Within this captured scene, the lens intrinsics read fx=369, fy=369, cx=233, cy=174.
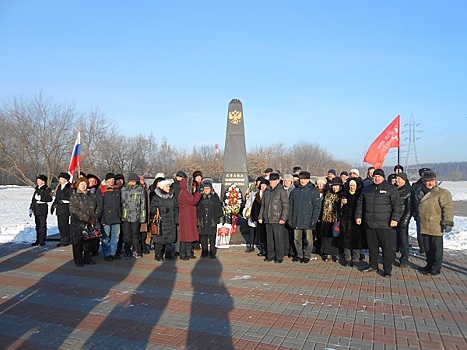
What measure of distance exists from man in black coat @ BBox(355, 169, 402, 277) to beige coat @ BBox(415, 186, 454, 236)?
60 cm

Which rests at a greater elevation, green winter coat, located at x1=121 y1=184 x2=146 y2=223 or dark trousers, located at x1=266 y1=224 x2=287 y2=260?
green winter coat, located at x1=121 y1=184 x2=146 y2=223

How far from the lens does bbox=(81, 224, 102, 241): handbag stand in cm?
723

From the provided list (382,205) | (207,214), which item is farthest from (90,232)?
(382,205)

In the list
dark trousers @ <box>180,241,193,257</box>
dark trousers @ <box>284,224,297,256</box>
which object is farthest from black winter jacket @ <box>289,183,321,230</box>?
dark trousers @ <box>180,241,193,257</box>

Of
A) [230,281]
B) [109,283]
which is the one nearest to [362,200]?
[230,281]

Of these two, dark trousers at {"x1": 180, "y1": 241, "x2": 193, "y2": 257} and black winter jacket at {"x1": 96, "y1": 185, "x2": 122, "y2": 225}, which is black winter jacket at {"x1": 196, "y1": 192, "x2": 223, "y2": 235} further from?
black winter jacket at {"x1": 96, "y1": 185, "x2": 122, "y2": 225}

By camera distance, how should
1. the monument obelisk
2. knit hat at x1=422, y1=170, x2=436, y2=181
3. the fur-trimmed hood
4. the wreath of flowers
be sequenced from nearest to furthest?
knit hat at x1=422, y1=170, x2=436, y2=181
the fur-trimmed hood
the wreath of flowers
the monument obelisk

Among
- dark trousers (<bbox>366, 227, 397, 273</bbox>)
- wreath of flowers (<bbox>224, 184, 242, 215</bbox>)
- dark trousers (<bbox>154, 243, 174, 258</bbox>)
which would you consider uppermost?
wreath of flowers (<bbox>224, 184, 242, 215</bbox>)

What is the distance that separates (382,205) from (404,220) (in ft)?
3.82

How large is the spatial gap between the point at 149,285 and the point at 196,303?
1.24 metres

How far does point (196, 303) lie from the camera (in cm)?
509

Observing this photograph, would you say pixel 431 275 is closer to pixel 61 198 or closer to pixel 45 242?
pixel 61 198

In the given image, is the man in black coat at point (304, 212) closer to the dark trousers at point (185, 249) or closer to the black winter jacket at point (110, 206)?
the dark trousers at point (185, 249)

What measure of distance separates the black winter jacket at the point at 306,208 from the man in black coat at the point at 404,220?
1.59 m
